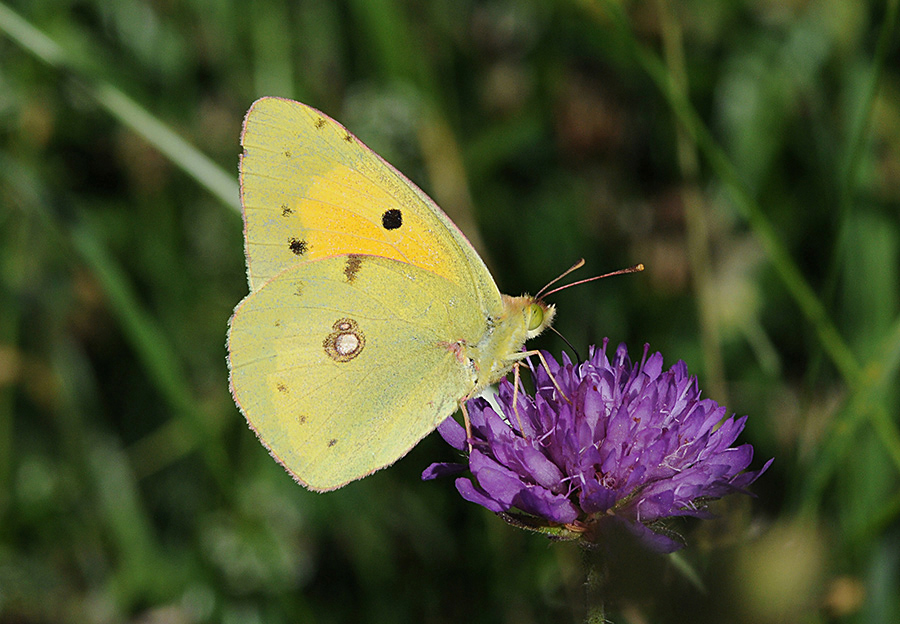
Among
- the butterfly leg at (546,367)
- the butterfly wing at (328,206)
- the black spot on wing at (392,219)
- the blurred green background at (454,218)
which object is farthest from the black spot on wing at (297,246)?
the butterfly leg at (546,367)

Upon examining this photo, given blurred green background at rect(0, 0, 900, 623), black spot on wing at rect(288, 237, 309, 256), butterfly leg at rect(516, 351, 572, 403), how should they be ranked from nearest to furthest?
butterfly leg at rect(516, 351, 572, 403), black spot on wing at rect(288, 237, 309, 256), blurred green background at rect(0, 0, 900, 623)

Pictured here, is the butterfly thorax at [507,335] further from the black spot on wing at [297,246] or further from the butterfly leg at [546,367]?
the black spot on wing at [297,246]

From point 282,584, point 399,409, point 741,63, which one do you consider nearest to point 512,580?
point 282,584

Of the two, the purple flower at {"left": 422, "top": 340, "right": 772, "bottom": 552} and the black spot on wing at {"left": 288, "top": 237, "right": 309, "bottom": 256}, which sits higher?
the black spot on wing at {"left": 288, "top": 237, "right": 309, "bottom": 256}

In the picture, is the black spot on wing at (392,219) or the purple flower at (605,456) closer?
the purple flower at (605,456)

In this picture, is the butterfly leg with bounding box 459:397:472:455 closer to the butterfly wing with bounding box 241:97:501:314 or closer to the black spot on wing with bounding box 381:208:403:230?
the butterfly wing with bounding box 241:97:501:314

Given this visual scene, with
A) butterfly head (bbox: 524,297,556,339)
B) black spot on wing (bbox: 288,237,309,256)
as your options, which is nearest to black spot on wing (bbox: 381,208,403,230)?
black spot on wing (bbox: 288,237,309,256)

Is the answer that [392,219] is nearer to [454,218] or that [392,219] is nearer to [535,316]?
[535,316]
